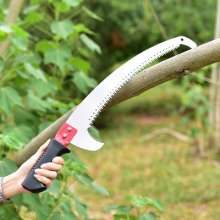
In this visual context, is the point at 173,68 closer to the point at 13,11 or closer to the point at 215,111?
the point at 13,11

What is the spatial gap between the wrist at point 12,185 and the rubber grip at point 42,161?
0.06m

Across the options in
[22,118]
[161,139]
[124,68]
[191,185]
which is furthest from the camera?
[161,139]

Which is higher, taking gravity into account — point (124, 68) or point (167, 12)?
point (124, 68)

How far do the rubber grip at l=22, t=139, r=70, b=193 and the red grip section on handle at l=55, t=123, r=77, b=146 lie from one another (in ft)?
0.05

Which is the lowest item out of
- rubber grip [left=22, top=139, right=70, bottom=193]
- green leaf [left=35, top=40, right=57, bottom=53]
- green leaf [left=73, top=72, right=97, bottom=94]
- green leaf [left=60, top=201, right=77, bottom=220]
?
green leaf [left=60, top=201, right=77, bottom=220]

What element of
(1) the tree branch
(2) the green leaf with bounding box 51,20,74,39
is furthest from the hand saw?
(1) the tree branch

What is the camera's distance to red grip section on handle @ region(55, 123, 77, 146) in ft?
5.30

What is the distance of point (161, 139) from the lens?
9.70 m

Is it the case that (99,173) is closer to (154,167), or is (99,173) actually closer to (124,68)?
(154,167)

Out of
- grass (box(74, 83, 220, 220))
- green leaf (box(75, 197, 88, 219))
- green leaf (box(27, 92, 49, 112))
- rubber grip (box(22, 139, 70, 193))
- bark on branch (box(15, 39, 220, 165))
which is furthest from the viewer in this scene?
grass (box(74, 83, 220, 220))

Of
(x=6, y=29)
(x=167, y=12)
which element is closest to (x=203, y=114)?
(x=167, y=12)

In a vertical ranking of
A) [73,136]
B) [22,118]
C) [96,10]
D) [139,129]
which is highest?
[73,136]

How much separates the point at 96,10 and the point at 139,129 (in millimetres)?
2542

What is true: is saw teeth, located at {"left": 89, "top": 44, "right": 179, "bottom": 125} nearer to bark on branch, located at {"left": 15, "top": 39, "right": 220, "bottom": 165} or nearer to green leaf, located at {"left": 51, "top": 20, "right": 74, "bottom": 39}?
bark on branch, located at {"left": 15, "top": 39, "right": 220, "bottom": 165}
